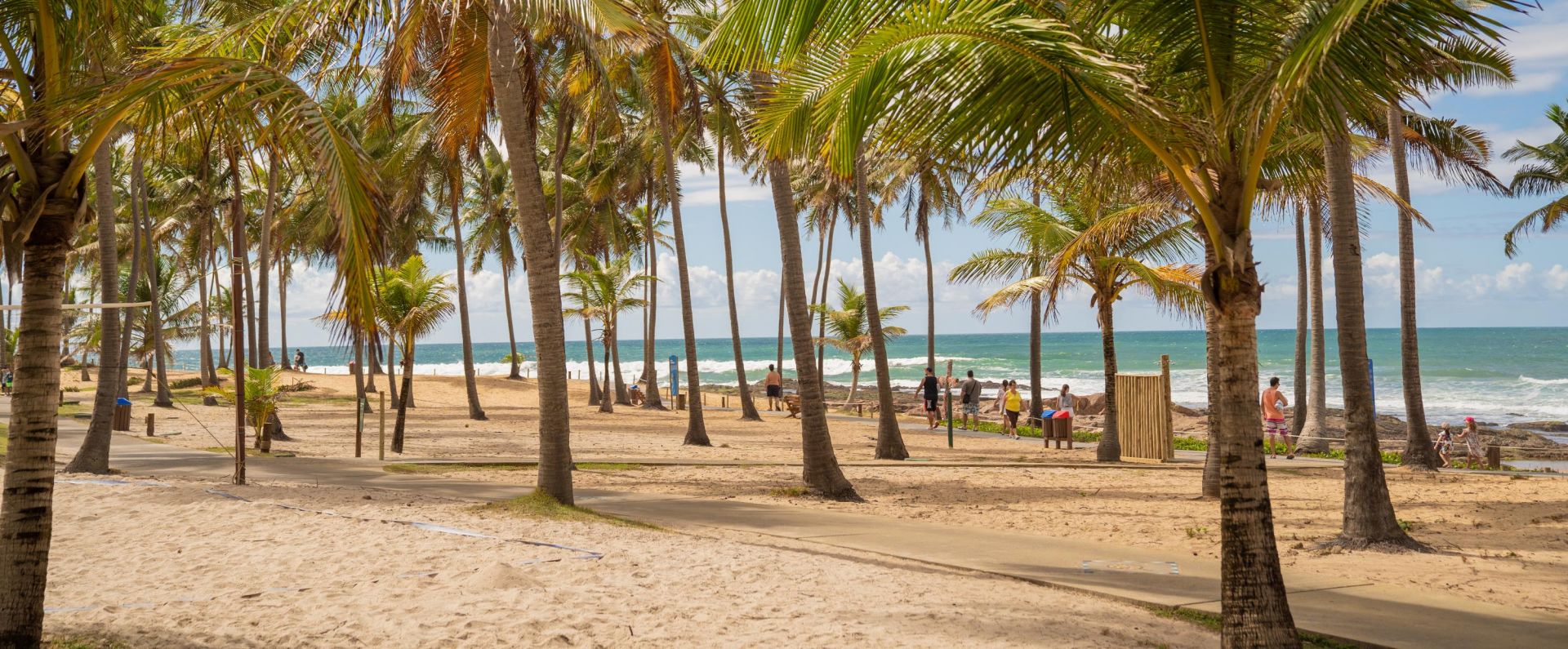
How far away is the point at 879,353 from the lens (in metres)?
17.7

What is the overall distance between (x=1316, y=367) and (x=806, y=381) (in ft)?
40.0

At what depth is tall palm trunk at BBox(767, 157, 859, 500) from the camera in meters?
11.4

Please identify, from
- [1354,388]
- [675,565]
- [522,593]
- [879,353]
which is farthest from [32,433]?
[879,353]

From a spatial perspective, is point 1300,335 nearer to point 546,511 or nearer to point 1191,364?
point 546,511

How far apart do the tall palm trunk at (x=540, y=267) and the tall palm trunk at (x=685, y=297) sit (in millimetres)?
8671

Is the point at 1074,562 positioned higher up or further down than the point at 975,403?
further down

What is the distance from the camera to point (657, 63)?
1342 centimetres

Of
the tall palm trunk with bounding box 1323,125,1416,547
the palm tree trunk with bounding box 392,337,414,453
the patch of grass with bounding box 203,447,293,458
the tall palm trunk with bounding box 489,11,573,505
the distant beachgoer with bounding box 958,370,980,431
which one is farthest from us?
the distant beachgoer with bounding box 958,370,980,431

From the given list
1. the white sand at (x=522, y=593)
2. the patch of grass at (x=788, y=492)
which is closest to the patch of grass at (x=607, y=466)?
the patch of grass at (x=788, y=492)

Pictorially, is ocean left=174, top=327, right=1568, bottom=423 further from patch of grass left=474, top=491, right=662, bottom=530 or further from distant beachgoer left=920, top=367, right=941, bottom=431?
distant beachgoer left=920, top=367, right=941, bottom=431

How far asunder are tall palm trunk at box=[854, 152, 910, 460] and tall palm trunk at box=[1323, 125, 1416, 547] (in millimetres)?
7032

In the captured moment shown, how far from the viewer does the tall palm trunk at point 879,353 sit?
16.5 metres

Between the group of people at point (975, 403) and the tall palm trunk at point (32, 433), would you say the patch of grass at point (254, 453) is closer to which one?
the tall palm trunk at point (32, 433)

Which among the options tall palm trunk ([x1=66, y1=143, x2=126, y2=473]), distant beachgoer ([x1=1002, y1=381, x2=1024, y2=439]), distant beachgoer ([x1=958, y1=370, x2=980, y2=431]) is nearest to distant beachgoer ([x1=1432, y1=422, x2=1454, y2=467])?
distant beachgoer ([x1=1002, y1=381, x2=1024, y2=439])
